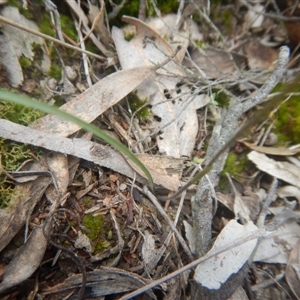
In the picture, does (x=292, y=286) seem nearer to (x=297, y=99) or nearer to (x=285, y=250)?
(x=285, y=250)

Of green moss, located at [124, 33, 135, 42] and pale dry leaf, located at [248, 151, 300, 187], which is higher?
green moss, located at [124, 33, 135, 42]

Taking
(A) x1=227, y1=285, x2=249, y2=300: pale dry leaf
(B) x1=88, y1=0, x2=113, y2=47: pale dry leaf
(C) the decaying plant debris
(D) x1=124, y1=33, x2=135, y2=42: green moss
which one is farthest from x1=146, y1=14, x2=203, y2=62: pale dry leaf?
(A) x1=227, y1=285, x2=249, y2=300: pale dry leaf

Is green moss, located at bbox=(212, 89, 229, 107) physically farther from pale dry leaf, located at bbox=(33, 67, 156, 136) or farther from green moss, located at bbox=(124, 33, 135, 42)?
green moss, located at bbox=(124, 33, 135, 42)

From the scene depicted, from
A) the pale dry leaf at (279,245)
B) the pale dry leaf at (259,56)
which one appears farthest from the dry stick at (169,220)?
the pale dry leaf at (259,56)

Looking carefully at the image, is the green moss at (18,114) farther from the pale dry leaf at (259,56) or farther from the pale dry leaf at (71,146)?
the pale dry leaf at (259,56)

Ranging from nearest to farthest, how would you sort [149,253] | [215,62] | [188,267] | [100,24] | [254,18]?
[188,267] → [149,253] → [100,24] → [215,62] → [254,18]

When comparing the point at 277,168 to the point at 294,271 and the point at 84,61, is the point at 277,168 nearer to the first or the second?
the point at 294,271

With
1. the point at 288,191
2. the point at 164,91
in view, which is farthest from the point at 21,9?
the point at 288,191

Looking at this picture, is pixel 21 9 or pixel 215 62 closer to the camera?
pixel 21 9
